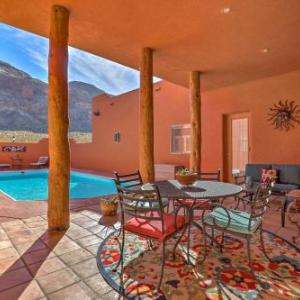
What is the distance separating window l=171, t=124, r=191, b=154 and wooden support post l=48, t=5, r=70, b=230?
16.7ft

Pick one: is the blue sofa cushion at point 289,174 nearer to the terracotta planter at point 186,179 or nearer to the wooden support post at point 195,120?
the wooden support post at point 195,120

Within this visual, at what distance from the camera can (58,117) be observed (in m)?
2.88

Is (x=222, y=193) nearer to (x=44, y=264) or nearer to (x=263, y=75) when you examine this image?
(x=44, y=264)

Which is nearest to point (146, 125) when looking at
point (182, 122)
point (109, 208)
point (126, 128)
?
point (109, 208)

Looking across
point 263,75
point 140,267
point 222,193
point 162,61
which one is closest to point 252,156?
point 263,75

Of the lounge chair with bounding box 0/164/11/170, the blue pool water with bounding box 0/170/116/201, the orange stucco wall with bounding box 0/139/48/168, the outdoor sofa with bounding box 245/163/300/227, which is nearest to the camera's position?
the outdoor sofa with bounding box 245/163/300/227

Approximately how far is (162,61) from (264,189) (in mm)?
3434

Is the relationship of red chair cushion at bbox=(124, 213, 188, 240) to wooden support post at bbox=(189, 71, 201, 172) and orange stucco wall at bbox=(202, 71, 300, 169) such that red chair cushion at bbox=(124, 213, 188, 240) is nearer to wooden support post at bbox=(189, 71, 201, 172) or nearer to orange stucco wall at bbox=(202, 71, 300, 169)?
wooden support post at bbox=(189, 71, 201, 172)

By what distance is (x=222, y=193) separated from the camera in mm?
2107

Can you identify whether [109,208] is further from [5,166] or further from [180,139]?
[5,166]

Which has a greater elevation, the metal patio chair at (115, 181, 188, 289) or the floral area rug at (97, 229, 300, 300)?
the metal patio chair at (115, 181, 188, 289)

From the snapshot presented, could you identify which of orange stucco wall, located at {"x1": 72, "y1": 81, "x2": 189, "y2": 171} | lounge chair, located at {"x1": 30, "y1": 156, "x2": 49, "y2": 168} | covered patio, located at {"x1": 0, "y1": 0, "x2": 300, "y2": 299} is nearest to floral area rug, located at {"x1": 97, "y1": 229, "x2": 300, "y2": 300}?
covered patio, located at {"x1": 0, "y1": 0, "x2": 300, "y2": 299}

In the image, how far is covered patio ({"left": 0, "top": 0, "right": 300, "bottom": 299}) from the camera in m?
1.80

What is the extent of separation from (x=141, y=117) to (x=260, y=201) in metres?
2.65
